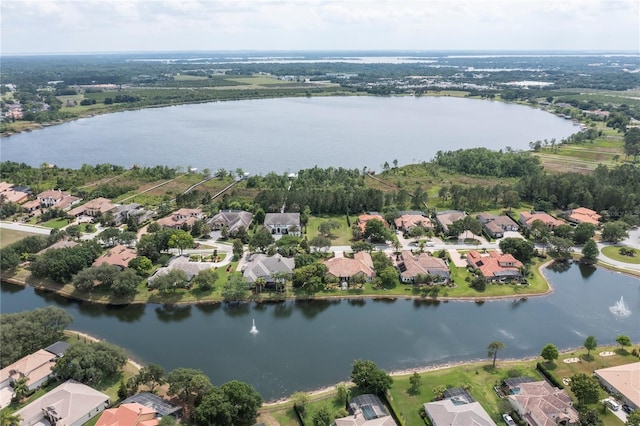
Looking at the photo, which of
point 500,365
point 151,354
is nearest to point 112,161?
point 151,354

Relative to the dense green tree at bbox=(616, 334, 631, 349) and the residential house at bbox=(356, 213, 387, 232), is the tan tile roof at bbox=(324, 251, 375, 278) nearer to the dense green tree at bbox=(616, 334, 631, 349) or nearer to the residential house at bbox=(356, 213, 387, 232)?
the residential house at bbox=(356, 213, 387, 232)

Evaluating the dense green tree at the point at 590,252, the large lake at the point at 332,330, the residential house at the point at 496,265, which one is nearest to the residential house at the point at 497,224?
the residential house at the point at 496,265

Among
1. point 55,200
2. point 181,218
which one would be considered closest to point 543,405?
point 181,218

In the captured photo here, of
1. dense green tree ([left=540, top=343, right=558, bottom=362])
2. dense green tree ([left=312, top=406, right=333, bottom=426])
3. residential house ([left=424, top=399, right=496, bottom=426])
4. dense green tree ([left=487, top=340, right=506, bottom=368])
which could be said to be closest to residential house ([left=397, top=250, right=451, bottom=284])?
dense green tree ([left=487, top=340, right=506, bottom=368])

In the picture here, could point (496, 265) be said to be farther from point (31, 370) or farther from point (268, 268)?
point (31, 370)

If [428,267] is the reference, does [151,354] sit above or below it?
below

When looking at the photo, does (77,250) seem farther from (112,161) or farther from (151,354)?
(112,161)
